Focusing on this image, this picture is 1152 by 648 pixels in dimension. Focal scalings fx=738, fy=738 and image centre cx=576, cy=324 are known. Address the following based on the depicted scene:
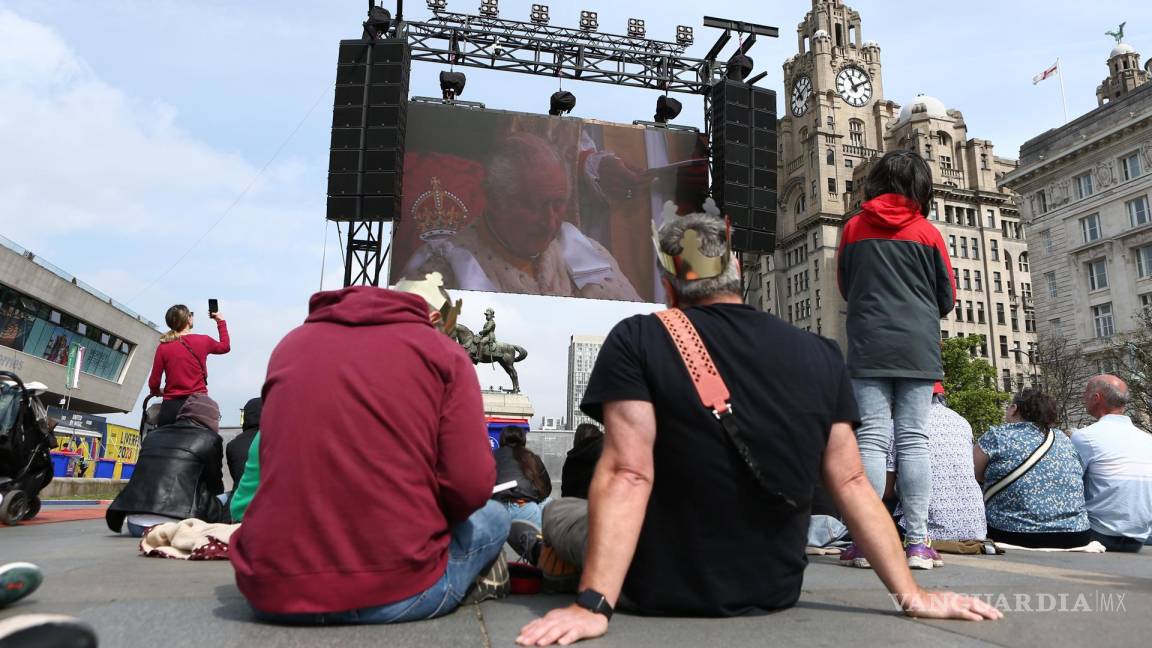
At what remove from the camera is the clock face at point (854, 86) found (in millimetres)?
62750

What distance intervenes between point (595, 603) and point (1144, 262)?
41979 millimetres

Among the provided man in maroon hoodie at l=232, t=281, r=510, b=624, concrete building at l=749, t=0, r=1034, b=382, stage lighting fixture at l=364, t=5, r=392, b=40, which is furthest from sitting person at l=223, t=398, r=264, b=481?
concrete building at l=749, t=0, r=1034, b=382

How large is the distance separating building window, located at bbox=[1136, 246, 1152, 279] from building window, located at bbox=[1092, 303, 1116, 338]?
1945mm

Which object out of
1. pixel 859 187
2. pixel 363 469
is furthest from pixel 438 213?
pixel 859 187

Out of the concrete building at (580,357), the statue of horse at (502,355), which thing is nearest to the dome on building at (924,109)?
the statue of horse at (502,355)

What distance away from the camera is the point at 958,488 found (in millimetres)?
4133

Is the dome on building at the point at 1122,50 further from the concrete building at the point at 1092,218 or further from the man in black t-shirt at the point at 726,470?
the man in black t-shirt at the point at 726,470

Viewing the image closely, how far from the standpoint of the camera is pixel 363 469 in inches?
74.7

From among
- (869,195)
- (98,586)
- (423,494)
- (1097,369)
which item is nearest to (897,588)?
(423,494)

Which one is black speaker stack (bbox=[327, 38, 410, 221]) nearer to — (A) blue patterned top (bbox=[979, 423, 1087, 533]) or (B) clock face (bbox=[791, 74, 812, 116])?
(A) blue patterned top (bbox=[979, 423, 1087, 533])

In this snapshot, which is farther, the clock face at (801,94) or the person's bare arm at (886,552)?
the clock face at (801,94)

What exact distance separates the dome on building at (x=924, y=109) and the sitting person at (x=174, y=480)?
65.1m

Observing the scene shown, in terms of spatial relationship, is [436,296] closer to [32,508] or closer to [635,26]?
[32,508]

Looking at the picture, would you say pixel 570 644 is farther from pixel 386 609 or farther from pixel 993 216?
pixel 993 216
